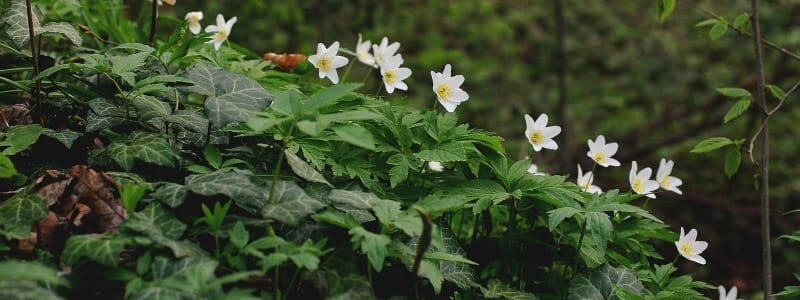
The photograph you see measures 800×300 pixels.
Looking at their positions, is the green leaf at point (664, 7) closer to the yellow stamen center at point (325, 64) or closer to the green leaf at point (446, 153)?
the green leaf at point (446, 153)

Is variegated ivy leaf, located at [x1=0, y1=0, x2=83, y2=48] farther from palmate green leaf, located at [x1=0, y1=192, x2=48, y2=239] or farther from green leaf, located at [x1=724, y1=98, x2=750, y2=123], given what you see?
green leaf, located at [x1=724, y1=98, x2=750, y2=123]

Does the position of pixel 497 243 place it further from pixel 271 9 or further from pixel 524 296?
pixel 271 9

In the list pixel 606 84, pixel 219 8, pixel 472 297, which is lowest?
pixel 606 84

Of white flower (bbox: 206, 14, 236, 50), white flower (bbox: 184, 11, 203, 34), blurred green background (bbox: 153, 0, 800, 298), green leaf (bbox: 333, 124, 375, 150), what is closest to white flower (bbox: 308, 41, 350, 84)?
white flower (bbox: 206, 14, 236, 50)

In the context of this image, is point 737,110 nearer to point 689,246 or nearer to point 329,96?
point 689,246

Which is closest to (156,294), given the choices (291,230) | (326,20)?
(291,230)
